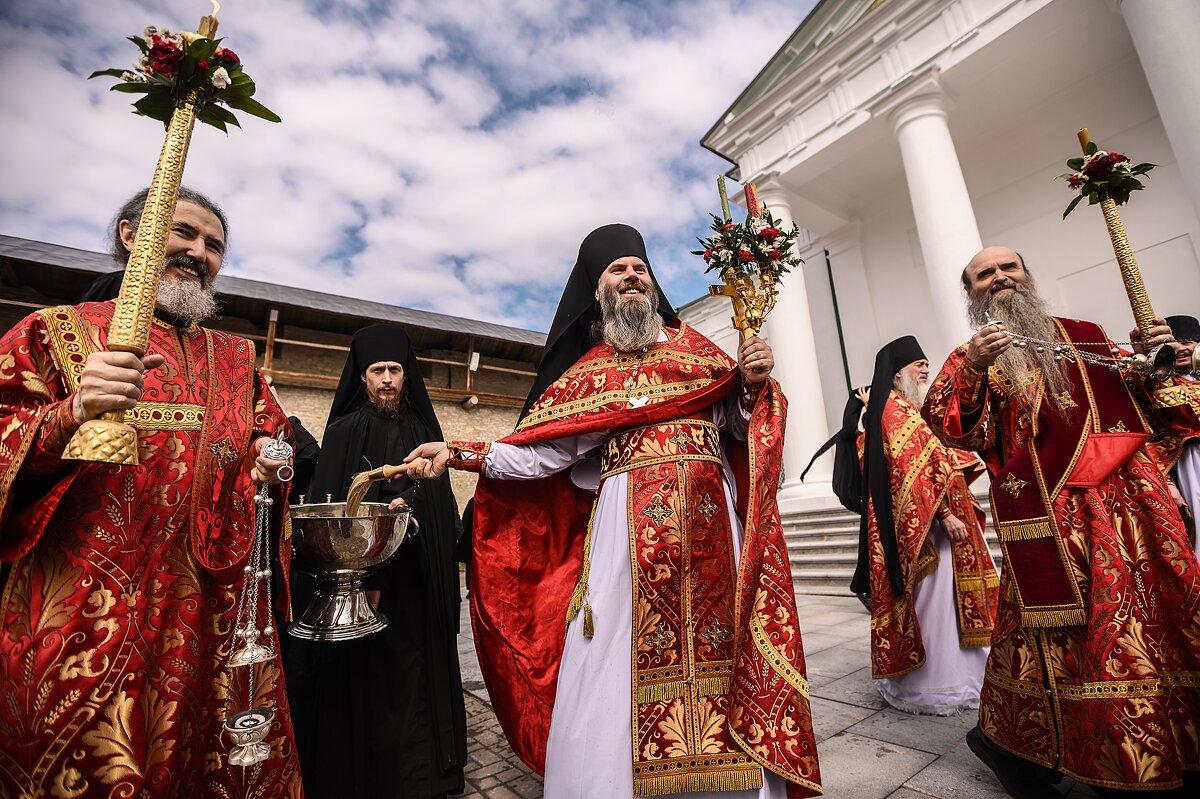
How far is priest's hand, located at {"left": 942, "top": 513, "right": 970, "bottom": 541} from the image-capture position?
Result: 3.72 m

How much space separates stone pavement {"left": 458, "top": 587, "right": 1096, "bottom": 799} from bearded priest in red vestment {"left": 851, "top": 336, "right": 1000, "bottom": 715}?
0.22m

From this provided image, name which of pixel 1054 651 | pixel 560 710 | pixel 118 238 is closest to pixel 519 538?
pixel 560 710

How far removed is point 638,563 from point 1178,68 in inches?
303

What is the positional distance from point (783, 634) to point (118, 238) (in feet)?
9.65

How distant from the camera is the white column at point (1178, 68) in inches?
222

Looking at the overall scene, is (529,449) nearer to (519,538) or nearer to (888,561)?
(519,538)

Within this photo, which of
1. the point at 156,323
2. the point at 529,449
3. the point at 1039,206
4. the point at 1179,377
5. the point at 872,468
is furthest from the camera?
the point at 1039,206

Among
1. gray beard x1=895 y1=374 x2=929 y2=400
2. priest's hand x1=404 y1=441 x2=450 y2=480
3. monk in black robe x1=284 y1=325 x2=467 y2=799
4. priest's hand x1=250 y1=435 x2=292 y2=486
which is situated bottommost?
monk in black robe x1=284 y1=325 x2=467 y2=799

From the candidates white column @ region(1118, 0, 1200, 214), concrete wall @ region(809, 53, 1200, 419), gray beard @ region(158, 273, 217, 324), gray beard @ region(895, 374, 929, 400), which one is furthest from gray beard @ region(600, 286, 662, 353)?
concrete wall @ region(809, 53, 1200, 419)

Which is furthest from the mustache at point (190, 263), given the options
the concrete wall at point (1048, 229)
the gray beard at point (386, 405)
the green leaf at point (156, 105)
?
the concrete wall at point (1048, 229)

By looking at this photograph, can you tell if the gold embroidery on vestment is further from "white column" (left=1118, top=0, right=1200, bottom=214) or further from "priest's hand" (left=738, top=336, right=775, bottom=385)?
"white column" (left=1118, top=0, right=1200, bottom=214)

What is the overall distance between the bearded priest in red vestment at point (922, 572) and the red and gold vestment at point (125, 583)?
131 inches

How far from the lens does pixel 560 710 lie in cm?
226

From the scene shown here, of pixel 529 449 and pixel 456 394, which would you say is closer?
pixel 529 449
